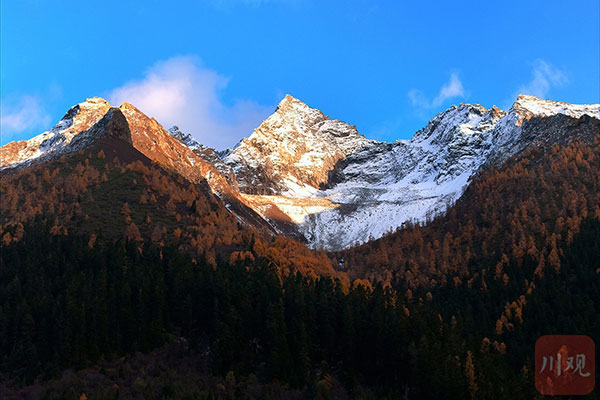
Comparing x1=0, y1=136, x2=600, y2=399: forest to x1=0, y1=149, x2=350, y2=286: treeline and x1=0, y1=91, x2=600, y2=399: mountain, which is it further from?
x1=0, y1=149, x2=350, y2=286: treeline

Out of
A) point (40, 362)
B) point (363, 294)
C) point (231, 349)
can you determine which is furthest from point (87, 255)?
point (363, 294)

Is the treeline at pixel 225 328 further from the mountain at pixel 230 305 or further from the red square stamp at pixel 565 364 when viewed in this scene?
the red square stamp at pixel 565 364

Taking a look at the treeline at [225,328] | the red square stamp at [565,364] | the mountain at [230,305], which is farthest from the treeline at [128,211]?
the red square stamp at [565,364]

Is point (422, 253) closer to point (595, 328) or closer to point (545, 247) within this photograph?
point (545, 247)

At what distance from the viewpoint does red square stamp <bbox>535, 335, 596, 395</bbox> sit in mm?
81750

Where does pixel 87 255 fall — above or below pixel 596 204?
below

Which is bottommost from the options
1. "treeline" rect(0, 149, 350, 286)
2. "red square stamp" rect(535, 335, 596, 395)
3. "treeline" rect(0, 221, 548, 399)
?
"red square stamp" rect(535, 335, 596, 395)

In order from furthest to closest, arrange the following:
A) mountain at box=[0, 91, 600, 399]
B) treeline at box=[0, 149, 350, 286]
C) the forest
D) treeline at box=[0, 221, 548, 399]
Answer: treeline at box=[0, 149, 350, 286] < treeline at box=[0, 221, 548, 399] < mountain at box=[0, 91, 600, 399] < the forest

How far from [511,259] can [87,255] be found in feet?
350

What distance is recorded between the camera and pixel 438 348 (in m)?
75.7

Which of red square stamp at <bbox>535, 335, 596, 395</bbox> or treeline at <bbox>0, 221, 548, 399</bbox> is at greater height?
treeline at <bbox>0, 221, 548, 399</bbox>

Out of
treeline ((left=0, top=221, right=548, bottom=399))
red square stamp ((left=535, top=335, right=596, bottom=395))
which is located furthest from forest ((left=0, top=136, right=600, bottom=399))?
red square stamp ((left=535, top=335, right=596, bottom=395))

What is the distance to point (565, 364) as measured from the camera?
299 ft

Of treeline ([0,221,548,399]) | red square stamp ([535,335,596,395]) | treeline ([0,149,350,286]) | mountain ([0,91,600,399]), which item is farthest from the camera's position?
treeline ([0,149,350,286])
